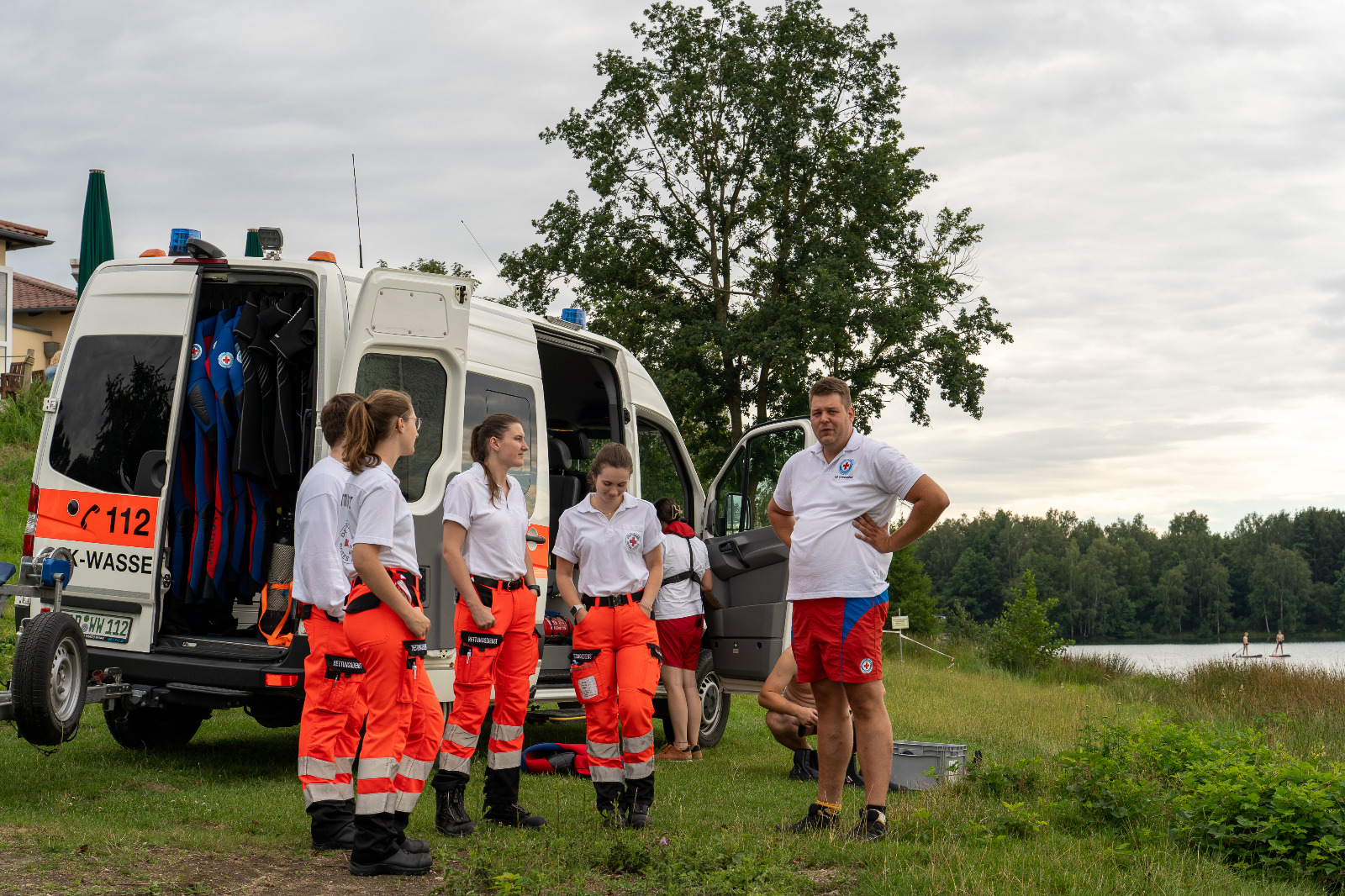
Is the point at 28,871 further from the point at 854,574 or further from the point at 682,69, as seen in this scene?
the point at 682,69

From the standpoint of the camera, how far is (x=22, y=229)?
2570 centimetres

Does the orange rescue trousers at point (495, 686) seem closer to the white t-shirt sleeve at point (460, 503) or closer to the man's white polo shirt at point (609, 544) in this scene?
the white t-shirt sleeve at point (460, 503)

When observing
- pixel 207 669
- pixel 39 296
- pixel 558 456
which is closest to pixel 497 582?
pixel 207 669

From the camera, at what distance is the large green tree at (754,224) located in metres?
24.3

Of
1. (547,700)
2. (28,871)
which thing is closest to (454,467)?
(547,700)

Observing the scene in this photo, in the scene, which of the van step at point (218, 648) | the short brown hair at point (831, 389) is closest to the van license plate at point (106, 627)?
the van step at point (218, 648)

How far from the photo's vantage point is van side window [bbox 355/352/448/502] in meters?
5.84

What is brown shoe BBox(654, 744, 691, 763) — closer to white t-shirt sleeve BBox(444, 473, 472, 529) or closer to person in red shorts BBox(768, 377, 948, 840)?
person in red shorts BBox(768, 377, 948, 840)

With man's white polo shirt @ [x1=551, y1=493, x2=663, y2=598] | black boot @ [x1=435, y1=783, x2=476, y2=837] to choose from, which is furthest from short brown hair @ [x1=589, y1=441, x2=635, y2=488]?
black boot @ [x1=435, y1=783, x2=476, y2=837]

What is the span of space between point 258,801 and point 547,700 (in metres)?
2.02

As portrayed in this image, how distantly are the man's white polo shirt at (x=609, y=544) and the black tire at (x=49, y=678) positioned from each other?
2140mm

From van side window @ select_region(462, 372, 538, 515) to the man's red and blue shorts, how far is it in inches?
80.3

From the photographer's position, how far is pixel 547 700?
707 centimetres

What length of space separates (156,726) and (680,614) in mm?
3318
